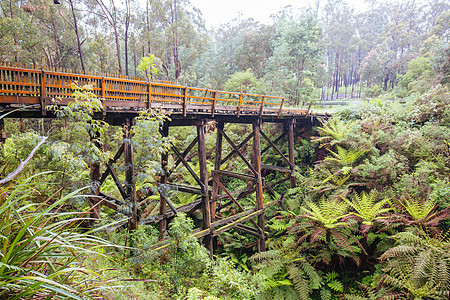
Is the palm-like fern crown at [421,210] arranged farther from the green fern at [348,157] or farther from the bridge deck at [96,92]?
the bridge deck at [96,92]

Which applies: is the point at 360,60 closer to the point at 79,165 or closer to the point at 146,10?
the point at 146,10

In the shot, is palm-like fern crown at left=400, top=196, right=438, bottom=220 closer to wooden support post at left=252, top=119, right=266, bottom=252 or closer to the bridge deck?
wooden support post at left=252, top=119, right=266, bottom=252

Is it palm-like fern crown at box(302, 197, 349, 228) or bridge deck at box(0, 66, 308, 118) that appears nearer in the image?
bridge deck at box(0, 66, 308, 118)

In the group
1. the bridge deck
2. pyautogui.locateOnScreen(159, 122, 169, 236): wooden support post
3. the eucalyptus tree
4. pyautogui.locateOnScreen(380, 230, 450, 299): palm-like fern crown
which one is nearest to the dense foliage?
pyautogui.locateOnScreen(380, 230, 450, 299): palm-like fern crown

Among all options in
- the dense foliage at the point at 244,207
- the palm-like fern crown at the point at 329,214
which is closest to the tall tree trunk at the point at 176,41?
the dense foliage at the point at 244,207

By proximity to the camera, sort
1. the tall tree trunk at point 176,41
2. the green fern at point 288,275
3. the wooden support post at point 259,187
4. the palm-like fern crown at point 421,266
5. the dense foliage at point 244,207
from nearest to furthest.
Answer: the dense foliage at point 244,207 < the palm-like fern crown at point 421,266 < the green fern at point 288,275 < the wooden support post at point 259,187 < the tall tree trunk at point 176,41

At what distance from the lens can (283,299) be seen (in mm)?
6227

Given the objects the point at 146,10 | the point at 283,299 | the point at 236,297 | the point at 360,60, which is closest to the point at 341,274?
the point at 283,299

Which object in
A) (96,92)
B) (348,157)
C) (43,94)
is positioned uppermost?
(96,92)

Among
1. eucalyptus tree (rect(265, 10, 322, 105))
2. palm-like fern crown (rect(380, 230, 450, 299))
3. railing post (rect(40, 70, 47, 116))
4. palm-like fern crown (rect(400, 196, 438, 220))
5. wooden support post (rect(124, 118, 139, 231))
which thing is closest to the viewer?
railing post (rect(40, 70, 47, 116))

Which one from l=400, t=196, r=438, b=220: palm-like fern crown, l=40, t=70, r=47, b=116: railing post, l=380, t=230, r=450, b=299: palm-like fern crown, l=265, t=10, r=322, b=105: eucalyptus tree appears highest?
l=265, t=10, r=322, b=105: eucalyptus tree

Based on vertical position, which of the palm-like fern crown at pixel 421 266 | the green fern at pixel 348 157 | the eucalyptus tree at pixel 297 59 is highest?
the eucalyptus tree at pixel 297 59

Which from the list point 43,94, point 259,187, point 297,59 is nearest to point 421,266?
point 259,187

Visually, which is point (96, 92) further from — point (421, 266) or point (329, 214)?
point (421, 266)
